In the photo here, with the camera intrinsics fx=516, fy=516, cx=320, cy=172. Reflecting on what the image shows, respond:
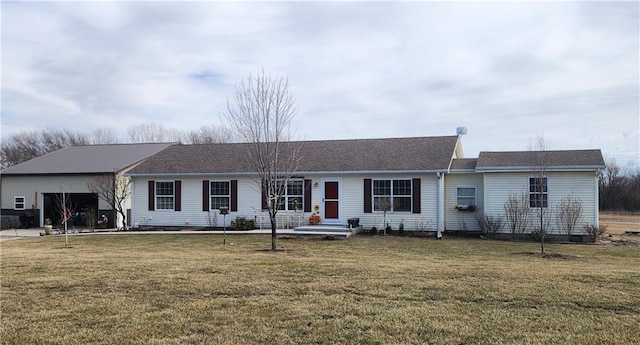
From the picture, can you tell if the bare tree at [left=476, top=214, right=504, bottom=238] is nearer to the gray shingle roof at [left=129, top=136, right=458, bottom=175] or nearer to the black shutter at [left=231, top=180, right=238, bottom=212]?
the gray shingle roof at [left=129, top=136, right=458, bottom=175]

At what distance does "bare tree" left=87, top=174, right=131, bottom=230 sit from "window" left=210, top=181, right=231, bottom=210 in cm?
550

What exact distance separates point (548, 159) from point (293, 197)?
10164mm

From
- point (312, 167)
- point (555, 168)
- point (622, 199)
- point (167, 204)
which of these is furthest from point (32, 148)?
point (622, 199)

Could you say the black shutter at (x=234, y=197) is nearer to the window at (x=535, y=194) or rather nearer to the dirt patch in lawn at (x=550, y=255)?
the window at (x=535, y=194)

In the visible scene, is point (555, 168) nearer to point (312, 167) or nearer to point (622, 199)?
point (312, 167)

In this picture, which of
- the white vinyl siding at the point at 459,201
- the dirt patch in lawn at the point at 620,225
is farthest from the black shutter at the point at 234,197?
the dirt patch in lawn at the point at 620,225

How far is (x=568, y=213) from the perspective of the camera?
61.3 ft

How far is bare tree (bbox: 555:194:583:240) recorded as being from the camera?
1870cm

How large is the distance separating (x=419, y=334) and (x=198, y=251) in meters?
9.73

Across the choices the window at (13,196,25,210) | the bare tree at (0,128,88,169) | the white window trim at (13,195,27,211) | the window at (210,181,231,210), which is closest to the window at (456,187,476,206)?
the window at (210,181,231,210)

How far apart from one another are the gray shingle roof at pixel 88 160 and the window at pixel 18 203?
1.40 metres

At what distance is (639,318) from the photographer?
248 inches

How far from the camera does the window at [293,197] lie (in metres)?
21.8

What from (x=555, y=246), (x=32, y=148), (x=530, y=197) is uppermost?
(x=32, y=148)
